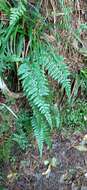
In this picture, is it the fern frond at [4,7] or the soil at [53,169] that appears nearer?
the fern frond at [4,7]

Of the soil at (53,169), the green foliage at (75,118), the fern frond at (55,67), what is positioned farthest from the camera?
the green foliage at (75,118)

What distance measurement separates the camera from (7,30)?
328 cm

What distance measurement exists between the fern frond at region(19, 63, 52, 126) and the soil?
50 centimetres

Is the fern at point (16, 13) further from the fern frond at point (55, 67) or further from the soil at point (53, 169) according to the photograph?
the soil at point (53, 169)

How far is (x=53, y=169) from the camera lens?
11.7 feet

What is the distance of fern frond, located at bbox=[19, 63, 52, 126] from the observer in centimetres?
322

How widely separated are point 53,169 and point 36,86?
2.82ft

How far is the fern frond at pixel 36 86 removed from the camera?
127 inches

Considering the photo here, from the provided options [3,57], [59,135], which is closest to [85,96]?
[59,135]

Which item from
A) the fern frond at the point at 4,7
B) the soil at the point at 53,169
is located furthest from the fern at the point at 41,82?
the fern frond at the point at 4,7

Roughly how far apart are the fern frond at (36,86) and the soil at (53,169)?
50 centimetres

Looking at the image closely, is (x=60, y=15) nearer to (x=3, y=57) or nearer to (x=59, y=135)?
(x=3, y=57)

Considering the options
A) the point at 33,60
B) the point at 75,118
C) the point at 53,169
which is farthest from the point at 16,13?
the point at 53,169

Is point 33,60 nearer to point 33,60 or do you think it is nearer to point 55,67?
point 33,60
